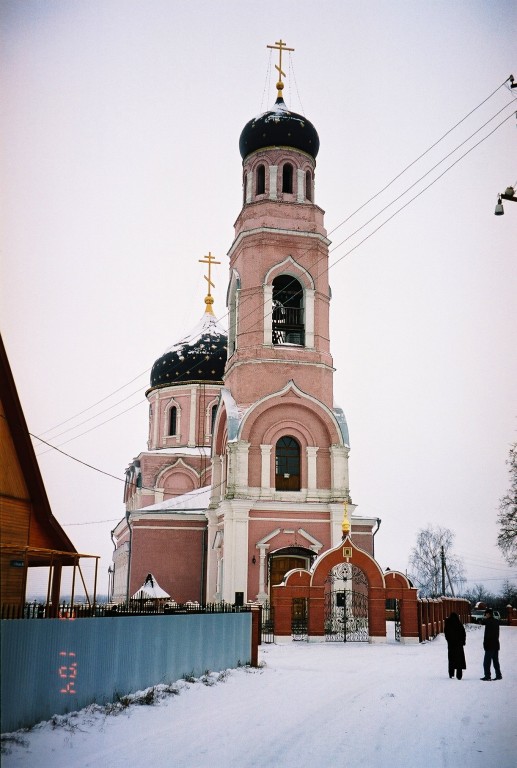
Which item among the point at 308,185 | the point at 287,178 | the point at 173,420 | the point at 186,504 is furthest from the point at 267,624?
the point at 173,420

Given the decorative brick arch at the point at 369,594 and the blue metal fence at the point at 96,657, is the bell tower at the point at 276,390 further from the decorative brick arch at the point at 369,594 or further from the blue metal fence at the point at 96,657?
the blue metal fence at the point at 96,657

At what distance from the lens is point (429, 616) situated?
859 inches

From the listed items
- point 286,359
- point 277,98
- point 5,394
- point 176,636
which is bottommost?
point 176,636

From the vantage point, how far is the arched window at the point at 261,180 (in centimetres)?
2628

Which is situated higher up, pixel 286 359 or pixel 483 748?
pixel 286 359

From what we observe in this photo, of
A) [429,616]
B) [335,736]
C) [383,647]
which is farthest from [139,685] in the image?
[429,616]

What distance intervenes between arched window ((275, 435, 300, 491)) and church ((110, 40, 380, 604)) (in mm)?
31

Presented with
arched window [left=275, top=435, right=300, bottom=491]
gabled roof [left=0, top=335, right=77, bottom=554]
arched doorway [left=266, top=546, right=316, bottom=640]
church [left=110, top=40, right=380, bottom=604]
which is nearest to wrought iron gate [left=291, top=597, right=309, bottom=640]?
arched doorway [left=266, top=546, right=316, bottom=640]

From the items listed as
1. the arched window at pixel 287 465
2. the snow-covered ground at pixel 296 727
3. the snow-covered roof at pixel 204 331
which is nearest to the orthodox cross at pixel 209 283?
the snow-covered roof at pixel 204 331

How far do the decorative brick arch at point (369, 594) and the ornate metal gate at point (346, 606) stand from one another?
1.51ft

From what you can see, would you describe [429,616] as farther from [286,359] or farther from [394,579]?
[286,359]

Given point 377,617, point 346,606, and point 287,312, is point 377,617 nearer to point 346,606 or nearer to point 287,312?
point 346,606

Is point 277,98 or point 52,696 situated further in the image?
point 277,98

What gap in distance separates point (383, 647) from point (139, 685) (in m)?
10.1
